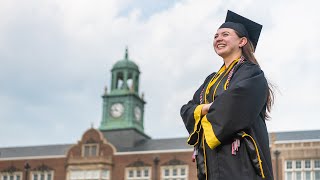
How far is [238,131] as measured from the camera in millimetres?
4266

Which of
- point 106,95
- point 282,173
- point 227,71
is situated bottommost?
point 227,71

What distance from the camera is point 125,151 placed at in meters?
42.8

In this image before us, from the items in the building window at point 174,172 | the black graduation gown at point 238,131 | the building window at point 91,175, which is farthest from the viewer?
the building window at point 91,175

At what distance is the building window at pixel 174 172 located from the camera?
3941cm

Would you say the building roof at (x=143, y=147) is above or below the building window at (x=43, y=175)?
above

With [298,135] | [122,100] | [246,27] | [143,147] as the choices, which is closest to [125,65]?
[122,100]

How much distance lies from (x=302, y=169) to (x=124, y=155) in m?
11.5

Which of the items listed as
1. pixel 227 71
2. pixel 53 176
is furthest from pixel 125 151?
pixel 227 71

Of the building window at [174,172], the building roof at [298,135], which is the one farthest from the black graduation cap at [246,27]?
the building window at [174,172]

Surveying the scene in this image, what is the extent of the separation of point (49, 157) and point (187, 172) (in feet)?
32.4

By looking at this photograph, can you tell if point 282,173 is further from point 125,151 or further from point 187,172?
point 125,151

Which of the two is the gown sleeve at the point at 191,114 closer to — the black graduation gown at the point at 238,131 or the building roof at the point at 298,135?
the black graduation gown at the point at 238,131

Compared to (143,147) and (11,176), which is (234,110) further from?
(11,176)

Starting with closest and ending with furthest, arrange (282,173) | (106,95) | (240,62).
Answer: (240,62)
(282,173)
(106,95)
